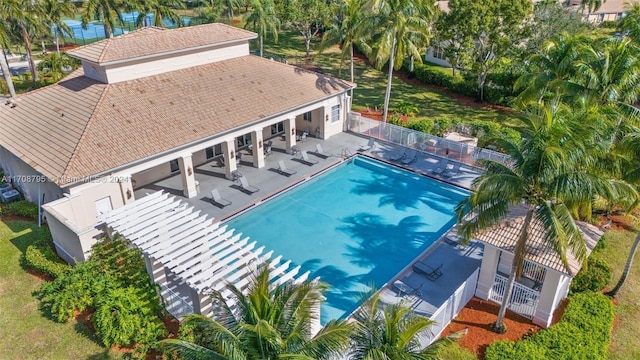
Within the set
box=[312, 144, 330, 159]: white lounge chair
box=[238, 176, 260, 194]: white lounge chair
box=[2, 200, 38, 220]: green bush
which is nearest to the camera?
box=[2, 200, 38, 220]: green bush

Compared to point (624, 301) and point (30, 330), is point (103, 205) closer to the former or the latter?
point (30, 330)

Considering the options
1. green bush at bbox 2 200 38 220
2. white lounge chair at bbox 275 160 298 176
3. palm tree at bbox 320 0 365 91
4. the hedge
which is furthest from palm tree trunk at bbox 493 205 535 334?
green bush at bbox 2 200 38 220

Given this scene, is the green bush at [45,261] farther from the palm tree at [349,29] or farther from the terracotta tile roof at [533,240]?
the palm tree at [349,29]

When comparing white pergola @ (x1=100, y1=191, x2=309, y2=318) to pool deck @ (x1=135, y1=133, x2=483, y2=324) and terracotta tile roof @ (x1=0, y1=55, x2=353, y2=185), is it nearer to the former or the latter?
terracotta tile roof @ (x1=0, y1=55, x2=353, y2=185)

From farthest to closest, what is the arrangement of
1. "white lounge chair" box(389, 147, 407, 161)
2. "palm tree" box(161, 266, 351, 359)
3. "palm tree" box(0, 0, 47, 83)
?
1. "palm tree" box(0, 0, 47, 83)
2. "white lounge chair" box(389, 147, 407, 161)
3. "palm tree" box(161, 266, 351, 359)

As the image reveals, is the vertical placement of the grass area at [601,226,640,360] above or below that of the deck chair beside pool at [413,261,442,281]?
below

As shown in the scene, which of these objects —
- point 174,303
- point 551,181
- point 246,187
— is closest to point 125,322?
point 174,303

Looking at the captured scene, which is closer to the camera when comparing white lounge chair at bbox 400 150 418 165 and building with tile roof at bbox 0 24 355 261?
building with tile roof at bbox 0 24 355 261

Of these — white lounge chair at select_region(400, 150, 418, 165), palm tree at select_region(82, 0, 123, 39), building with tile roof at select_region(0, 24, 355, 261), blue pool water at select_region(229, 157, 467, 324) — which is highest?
palm tree at select_region(82, 0, 123, 39)
